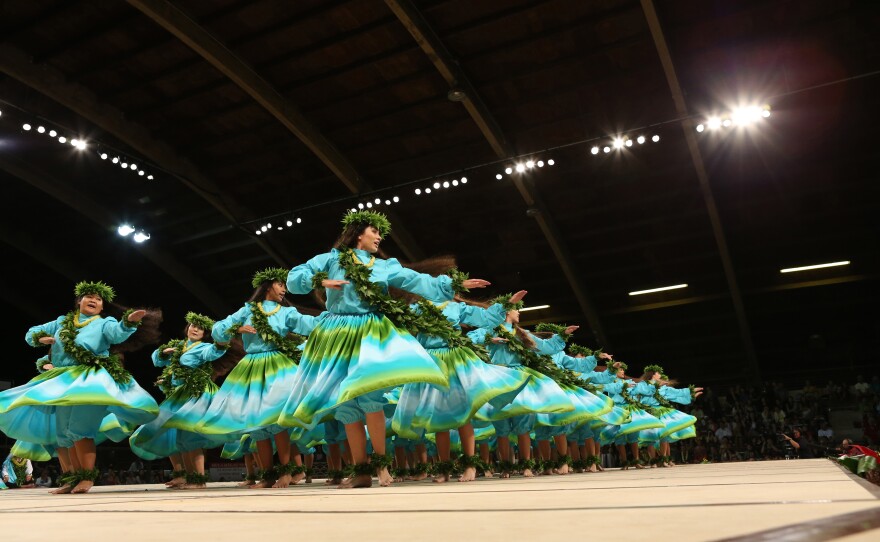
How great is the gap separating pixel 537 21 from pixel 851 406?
47.1 feet

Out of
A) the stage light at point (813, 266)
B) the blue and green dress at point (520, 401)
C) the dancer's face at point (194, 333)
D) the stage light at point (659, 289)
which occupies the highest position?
the stage light at point (813, 266)

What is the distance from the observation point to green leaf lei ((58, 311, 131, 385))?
593cm

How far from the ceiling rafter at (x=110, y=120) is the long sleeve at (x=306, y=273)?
11611 millimetres

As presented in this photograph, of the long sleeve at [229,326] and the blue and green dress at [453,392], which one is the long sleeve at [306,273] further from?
the long sleeve at [229,326]

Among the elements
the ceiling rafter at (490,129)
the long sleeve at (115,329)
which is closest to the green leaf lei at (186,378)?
the long sleeve at (115,329)

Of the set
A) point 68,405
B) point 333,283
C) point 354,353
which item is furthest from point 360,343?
point 68,405

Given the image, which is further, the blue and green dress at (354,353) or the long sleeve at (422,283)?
the long sleeve at (422,283)

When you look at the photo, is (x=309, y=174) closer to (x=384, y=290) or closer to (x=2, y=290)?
(x=2, y=290)

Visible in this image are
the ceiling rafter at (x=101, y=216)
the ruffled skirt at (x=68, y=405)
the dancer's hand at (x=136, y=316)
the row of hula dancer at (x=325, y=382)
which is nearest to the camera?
the row of hula dancer at (x=325, y=382)

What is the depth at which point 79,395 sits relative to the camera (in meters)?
5.60

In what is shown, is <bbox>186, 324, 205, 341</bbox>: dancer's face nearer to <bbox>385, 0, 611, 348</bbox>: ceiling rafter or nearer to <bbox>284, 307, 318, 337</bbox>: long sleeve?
<bbox>284, 307, 318, 337</bbox>: long sleeve

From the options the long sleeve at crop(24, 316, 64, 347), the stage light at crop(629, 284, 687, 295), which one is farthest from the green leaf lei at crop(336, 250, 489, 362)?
the stage light at crop(629, 284, 687, 295)

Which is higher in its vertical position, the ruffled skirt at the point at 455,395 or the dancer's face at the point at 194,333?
the dancer's face at the point at 194,333

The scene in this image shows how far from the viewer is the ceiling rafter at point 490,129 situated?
42.0 ft
